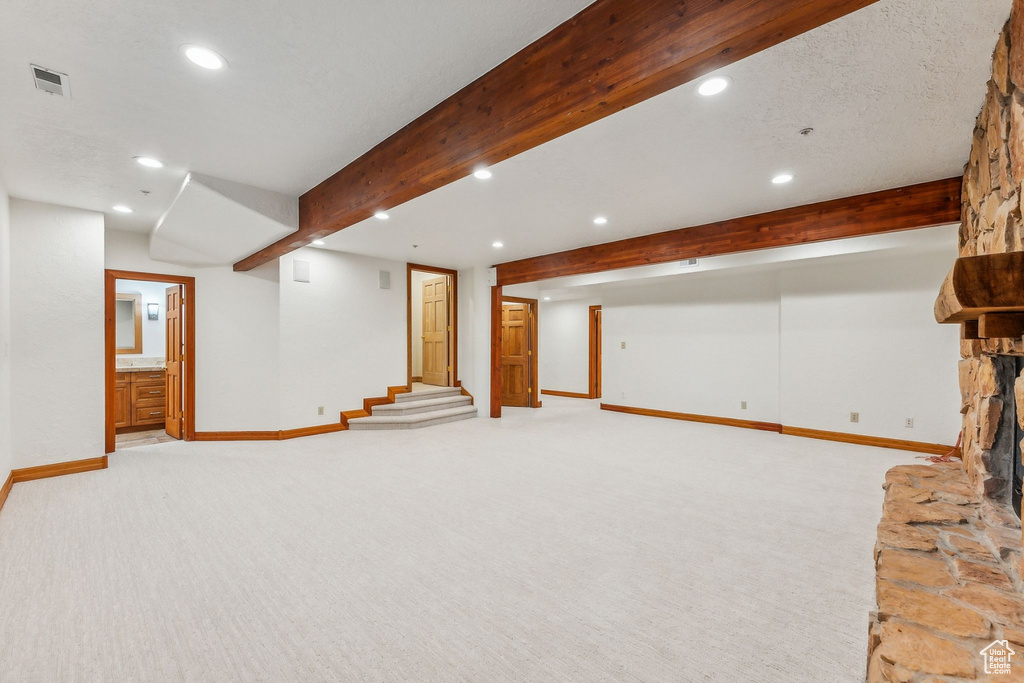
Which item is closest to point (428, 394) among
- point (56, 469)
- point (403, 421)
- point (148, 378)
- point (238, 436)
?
→ point (403, 421)

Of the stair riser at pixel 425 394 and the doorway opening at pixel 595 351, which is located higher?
the doorway opening at pixel 595 351

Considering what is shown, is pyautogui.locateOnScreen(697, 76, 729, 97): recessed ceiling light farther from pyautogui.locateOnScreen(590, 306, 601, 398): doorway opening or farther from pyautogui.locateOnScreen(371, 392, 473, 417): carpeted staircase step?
pyautogui.locateOnScreen(590, 306, 601, 398): doorway opening

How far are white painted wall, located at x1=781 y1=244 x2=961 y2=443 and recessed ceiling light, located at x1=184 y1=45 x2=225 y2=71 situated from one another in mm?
6343

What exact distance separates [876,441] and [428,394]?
6.01 meters

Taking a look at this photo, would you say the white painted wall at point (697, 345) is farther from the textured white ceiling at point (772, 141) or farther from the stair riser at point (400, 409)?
the stair riser at point (400, 409)

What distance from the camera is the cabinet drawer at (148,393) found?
6.15 meters

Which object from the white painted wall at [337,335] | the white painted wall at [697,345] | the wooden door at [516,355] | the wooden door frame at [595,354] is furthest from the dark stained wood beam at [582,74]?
the wooden door frame at [595,354]

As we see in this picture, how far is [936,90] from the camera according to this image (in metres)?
2.24

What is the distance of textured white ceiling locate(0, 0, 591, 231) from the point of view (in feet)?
5.85

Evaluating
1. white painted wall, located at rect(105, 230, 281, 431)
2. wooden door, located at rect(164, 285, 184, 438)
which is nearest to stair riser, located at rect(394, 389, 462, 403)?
white painted wall, located at rect(105, 230, 281, 431)

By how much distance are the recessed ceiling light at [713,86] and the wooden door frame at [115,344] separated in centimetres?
577

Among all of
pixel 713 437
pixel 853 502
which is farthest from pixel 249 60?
pixel 713 437

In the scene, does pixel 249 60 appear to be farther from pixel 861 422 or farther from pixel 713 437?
pixel 861 422
